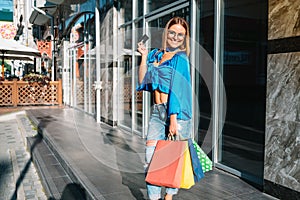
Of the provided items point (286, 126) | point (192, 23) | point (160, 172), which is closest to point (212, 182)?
point (286, 126)

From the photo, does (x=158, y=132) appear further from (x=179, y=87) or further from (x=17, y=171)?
(x=17, y=171)

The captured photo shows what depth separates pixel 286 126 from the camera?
2.57 meters

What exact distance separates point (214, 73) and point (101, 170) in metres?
1.77

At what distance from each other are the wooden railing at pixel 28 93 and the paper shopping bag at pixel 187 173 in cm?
1056

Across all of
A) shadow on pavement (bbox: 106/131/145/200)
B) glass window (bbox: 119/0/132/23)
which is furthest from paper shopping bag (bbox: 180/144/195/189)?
glass window (bbox: 119/0/132/23)

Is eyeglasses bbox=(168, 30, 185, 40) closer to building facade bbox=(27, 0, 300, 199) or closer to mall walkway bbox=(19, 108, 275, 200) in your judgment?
building facade bbox=(27, 0, 300, 199)

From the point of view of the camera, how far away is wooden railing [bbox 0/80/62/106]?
441 inches

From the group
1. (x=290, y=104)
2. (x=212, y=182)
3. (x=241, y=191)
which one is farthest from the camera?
(x=212, y=182)

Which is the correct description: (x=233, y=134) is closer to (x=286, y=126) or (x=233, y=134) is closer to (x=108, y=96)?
(x=108, y=96)

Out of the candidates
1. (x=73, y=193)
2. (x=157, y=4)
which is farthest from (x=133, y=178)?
(x=157, y=4)

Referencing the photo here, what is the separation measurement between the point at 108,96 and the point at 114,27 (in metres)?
1.55

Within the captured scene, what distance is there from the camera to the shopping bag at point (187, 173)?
204cm

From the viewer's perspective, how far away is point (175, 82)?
2074mm

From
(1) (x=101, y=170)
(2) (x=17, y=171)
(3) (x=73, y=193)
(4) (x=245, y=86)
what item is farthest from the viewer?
(4) (x=245, y=86)
